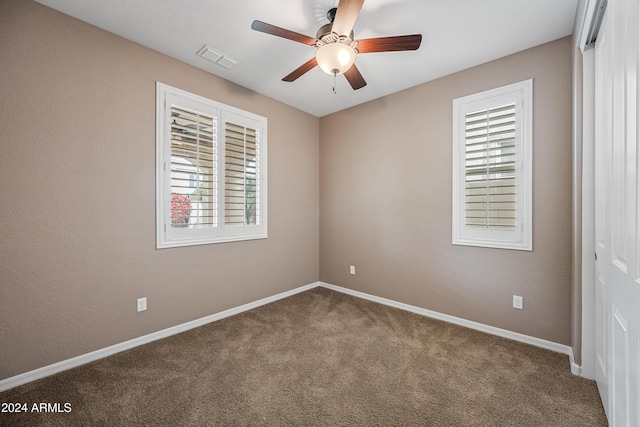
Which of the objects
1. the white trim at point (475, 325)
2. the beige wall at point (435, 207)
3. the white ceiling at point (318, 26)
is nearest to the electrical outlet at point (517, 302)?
the beige wall at point (435, 207)

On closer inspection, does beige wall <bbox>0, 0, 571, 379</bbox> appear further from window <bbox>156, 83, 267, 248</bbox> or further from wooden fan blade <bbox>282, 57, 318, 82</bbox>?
wooden fan blade <bbox>282, 57, 318, 82</bbox>

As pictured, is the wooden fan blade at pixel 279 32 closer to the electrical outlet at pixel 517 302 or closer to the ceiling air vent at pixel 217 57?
the ceiling air vent at pixel 217 57

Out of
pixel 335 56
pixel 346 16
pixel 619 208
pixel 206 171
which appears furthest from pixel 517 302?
pixel 206 171

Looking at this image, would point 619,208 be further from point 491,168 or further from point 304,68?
point 304,68

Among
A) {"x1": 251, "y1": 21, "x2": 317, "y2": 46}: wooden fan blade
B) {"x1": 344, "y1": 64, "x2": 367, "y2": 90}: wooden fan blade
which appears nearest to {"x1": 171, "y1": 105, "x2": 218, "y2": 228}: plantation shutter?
{"x1": 251, "y1": 21, "x2": 317, "y2": 46}: wooden fan blade

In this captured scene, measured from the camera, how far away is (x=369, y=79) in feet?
9.87

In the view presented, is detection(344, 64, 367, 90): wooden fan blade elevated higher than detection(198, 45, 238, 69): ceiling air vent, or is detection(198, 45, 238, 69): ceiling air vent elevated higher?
detection(198, 45, 238, 69): ceiling air vent

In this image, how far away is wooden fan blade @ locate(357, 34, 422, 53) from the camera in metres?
1.80

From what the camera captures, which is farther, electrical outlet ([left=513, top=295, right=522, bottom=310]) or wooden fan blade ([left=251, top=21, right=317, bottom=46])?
electrical outlet ([left=513, top=295, right=522, bottom=310])

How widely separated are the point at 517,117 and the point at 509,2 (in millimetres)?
962

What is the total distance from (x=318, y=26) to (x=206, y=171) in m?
1.75

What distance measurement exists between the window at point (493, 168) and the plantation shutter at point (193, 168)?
8.61 feet

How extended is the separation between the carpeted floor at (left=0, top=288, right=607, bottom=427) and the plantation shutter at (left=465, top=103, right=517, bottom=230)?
118cm

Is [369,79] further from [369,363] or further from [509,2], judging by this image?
[369,363]
